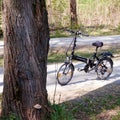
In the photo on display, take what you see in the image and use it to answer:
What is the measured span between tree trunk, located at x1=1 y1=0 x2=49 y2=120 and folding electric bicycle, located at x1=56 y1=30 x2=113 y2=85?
288 centimetres

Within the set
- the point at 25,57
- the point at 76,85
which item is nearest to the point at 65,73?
the point at 76,85

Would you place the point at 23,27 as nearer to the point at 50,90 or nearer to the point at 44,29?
the point at 44,29

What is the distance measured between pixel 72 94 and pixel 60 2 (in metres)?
10.1

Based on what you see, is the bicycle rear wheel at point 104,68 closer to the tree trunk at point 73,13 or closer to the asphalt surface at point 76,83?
A: the asphalt surface at point 76,83

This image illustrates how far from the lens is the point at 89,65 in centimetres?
835

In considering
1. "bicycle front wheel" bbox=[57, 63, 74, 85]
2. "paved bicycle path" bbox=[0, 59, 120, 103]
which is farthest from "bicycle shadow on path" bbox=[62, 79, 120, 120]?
"bicycle front wheel" bbox=[57, 63, 74, 85]

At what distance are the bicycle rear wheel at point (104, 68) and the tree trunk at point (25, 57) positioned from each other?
11.4ft

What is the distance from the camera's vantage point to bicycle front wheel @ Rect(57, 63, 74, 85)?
26.1 feet

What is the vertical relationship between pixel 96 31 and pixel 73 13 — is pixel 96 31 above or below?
below

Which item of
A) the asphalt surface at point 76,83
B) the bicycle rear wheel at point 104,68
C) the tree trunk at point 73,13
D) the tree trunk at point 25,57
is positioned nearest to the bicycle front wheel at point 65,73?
the asphalt surface at point 76,83

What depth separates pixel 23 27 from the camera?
4805 mm

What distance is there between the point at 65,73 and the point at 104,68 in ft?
3.34

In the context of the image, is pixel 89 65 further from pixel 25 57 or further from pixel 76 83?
pixel 25 57

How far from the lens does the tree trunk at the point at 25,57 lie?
15.7 ft
